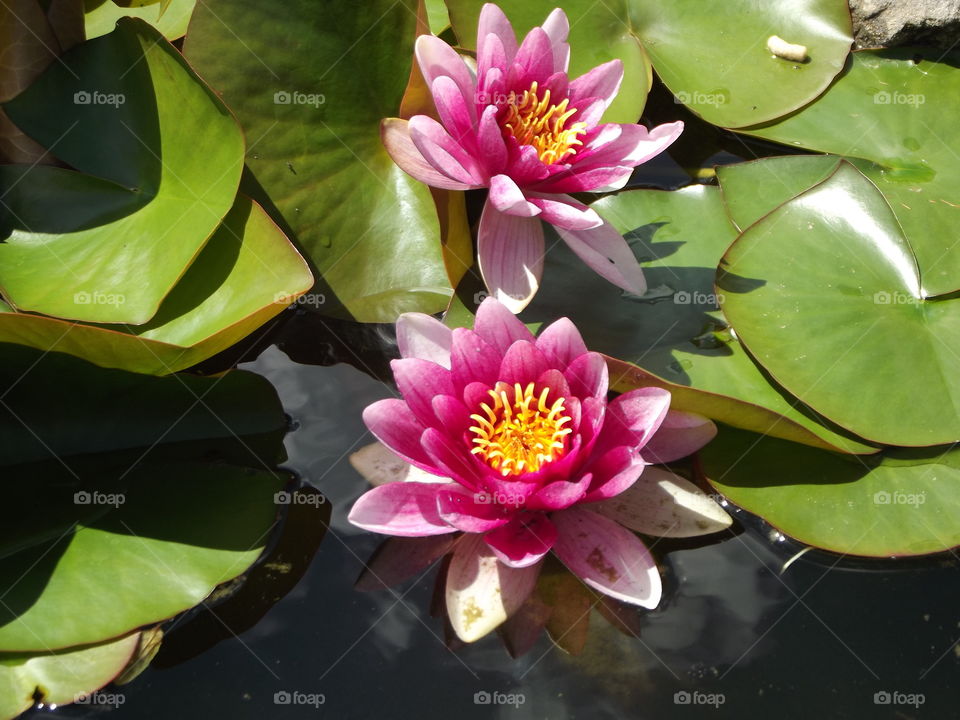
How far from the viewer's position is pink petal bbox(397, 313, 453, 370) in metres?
1.81

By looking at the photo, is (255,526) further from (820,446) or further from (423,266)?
(820,446)

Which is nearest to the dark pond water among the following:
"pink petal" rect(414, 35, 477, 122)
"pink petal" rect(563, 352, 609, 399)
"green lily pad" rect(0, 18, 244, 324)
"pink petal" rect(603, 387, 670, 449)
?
"pink petal" rect(603, 387, 670, 449)

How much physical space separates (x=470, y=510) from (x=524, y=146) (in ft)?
2.99

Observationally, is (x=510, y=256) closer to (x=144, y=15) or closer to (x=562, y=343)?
(x=562, y=343)

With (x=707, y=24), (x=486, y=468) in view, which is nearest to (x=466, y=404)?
(x=486, y=468)

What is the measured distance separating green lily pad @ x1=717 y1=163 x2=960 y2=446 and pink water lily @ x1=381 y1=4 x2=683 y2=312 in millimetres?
367

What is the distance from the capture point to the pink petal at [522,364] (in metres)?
1.70

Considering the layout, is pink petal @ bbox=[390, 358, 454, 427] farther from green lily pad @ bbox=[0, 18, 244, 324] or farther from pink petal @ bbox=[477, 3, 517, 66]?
pink petal @ bbox=[477, 3, 517, 66]

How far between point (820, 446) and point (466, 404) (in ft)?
3.10

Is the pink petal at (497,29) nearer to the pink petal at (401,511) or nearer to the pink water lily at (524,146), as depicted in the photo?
the pink water lily at (524,146)

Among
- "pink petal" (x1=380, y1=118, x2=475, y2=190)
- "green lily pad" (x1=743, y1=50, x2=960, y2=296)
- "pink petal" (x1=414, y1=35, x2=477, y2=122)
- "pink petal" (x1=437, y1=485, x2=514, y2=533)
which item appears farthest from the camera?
"green lily pad" (x1=743, y1=50, x2=960, y2=296)

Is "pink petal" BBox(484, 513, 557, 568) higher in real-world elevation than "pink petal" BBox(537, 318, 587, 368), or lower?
lower

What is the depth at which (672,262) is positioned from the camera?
2.25 m

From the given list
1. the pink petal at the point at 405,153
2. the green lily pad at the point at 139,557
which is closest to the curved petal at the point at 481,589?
the green lily pad at the point at 139,557
